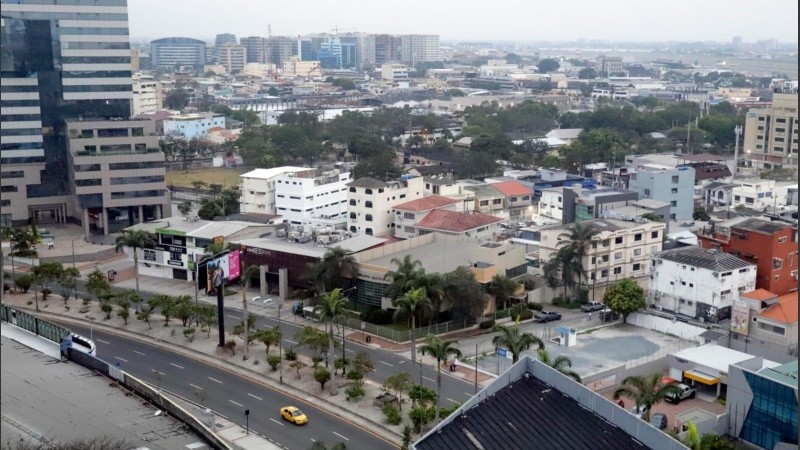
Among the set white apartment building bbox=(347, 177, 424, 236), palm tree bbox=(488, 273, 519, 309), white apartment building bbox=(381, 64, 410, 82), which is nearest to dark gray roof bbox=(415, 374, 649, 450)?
palm tree bbox=(488, 273, 519, 309)

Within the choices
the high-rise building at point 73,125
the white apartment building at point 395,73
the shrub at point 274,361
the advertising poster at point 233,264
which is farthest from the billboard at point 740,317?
the white apartment building at point 395,73

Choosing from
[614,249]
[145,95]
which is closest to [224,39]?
[145,95]

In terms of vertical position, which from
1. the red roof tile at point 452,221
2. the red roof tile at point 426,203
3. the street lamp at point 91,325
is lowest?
the street lamp at point 91,325

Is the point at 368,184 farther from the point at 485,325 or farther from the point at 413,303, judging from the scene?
the point at 413,303

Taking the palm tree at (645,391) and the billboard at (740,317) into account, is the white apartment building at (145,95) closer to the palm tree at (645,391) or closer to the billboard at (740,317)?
the billboard at (740,317)

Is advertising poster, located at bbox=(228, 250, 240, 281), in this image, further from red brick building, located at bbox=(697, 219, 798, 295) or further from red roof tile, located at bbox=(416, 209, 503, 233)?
red brick building, located at bbox=(697, 219, 798, 295)

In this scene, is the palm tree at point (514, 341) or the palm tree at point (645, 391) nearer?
the palm tree at point (645, 391)
